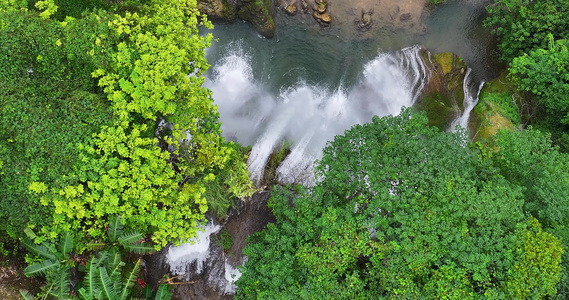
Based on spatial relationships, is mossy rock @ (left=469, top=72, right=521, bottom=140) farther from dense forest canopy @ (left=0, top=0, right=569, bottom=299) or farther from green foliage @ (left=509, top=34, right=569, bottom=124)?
dense forest canopy @ (left=0, top=0, right=569, bottom=299)

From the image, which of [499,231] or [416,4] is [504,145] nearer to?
[499,231]

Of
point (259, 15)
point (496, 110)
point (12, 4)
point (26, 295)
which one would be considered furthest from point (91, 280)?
point (496, 110)

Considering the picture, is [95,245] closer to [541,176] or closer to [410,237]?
[410,237]

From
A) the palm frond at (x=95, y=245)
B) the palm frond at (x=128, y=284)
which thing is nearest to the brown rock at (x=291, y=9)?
the palm frond at (x=95, y=245)

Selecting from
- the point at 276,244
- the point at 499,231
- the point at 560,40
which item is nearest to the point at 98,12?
the point at 276,244

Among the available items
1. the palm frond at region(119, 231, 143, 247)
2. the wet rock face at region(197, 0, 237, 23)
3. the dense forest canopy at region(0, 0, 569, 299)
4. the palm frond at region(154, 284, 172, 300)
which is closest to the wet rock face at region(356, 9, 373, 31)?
the wet rock face at region(197, 0, 237, 23)
